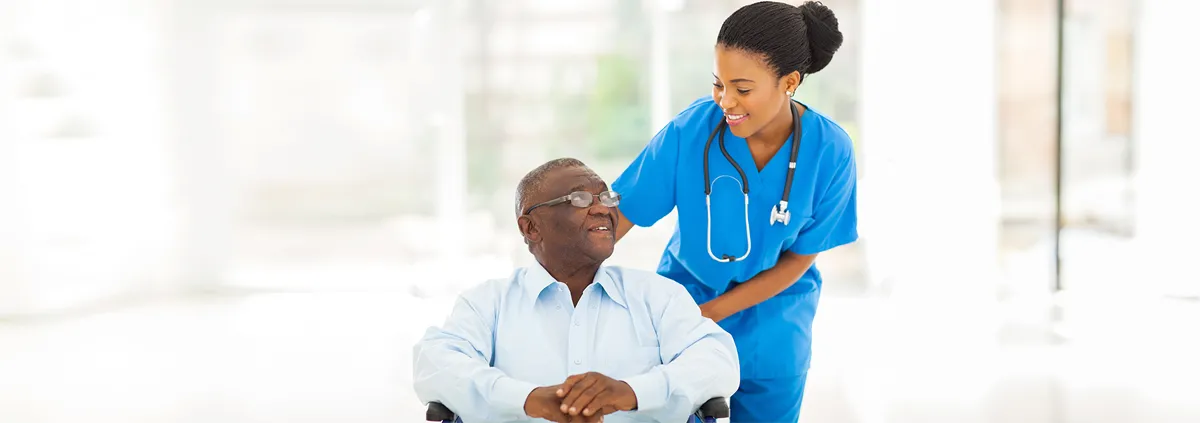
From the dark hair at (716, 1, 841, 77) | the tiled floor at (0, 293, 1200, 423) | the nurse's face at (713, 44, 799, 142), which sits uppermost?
the dark hair at (716, 1, 841, 77)

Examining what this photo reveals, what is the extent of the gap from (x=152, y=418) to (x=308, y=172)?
3.61 metres

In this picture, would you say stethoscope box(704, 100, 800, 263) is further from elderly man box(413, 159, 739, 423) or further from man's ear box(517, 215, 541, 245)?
man's ear box(517, 215, 541, 245)

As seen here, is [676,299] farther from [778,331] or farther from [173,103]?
[173,103]

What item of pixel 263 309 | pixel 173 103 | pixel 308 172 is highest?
pixel 173 103

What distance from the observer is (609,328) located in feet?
5.49

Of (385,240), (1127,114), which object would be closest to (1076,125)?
(1127,114)

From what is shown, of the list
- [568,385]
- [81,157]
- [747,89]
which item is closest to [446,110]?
[81,157]

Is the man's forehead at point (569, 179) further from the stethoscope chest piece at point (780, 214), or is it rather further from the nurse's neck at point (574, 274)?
the stethoscope chest piece at point (780, 214)

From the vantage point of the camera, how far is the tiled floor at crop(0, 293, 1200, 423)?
3742 mm

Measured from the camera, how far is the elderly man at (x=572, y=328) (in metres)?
1.55

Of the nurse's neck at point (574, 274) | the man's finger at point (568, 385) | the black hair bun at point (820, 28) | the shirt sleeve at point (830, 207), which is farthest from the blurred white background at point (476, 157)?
the man's finger at point (568, 385)

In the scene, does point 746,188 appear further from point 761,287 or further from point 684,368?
point 684,368

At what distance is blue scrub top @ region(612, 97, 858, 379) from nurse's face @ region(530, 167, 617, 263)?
35 centimetres

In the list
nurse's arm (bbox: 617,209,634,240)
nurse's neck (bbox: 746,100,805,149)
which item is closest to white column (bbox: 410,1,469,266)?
nurse's arm (bbox: 617,209,634,240)
